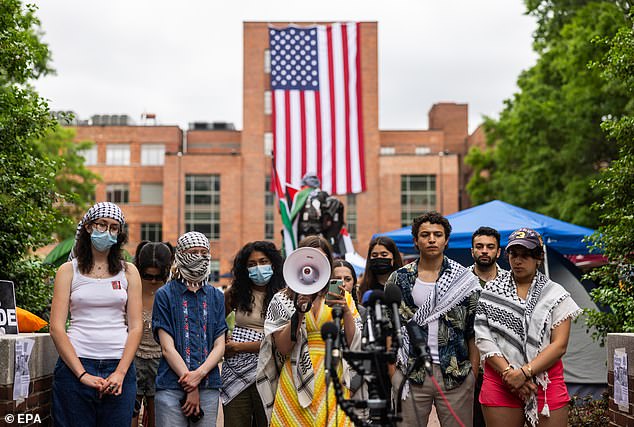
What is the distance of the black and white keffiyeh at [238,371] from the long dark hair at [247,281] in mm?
219

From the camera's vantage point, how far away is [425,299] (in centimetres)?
586

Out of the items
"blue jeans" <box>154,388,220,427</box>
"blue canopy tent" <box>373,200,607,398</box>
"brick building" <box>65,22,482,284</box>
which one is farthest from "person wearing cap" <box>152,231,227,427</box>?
"brick building" <box>65,22,482,284</box>

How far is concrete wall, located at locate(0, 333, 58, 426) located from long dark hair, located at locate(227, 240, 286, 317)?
4.85 feet

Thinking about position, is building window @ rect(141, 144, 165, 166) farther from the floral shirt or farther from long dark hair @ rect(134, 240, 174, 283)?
the floral shirt

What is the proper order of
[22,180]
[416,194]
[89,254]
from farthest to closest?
[416,194] < [22,180] < [89,254]

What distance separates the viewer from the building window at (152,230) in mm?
74375

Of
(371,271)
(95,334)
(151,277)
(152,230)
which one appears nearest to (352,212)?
(152,230)

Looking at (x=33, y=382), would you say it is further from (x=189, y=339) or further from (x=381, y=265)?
(x=381, y=265)

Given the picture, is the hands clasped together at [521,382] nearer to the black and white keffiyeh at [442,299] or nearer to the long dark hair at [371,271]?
the black and white keffiyeh at [442,299]

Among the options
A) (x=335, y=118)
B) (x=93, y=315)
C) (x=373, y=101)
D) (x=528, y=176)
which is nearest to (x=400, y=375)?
(x=93, y=315)

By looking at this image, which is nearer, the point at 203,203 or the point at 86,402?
the point at 86,402

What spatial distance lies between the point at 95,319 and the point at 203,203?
219ft

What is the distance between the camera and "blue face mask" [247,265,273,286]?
21.8 feet

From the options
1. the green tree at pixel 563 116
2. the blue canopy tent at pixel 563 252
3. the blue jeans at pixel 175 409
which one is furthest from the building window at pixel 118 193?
the blue jeans at pixel 175 409
